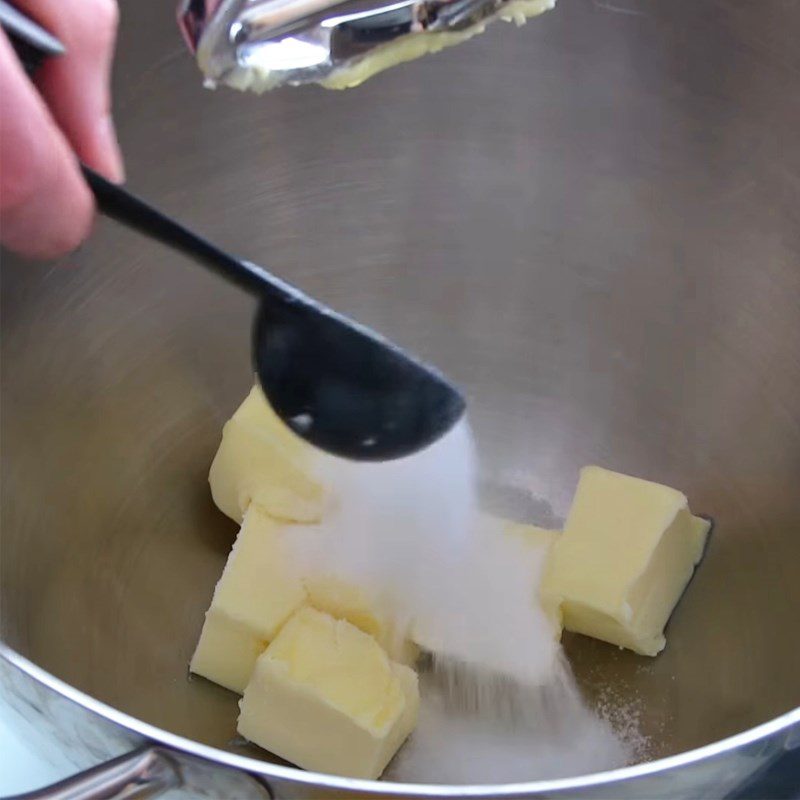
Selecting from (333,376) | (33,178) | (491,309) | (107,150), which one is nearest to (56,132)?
(33,178)

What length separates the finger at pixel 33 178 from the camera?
61cm

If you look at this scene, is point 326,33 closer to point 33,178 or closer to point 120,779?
point 33,178

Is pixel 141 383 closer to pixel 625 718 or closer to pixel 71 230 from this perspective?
pixel 71 230

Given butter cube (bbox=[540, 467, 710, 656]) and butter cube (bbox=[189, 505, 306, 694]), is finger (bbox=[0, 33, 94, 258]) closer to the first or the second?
butter cube (bbox=[189, 505, 306, 694])

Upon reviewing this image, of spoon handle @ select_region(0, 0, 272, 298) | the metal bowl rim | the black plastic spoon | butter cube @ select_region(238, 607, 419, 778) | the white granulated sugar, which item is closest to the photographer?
the metal bowl rim

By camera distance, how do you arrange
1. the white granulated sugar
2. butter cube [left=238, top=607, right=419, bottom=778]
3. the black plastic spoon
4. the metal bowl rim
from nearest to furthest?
the metal bowl rim < the black plastic spoon < butter cube [left=238, top=607, right=419, bottom=778] < the white granulated sugar

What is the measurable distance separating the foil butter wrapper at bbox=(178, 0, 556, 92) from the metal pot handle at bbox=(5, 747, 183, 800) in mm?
607

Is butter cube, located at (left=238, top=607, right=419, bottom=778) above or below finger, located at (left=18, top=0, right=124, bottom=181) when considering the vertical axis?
below

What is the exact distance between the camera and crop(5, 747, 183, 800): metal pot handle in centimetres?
59

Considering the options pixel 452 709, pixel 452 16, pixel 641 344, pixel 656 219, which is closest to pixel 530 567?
pixel 452 709

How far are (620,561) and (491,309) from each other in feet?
1.22

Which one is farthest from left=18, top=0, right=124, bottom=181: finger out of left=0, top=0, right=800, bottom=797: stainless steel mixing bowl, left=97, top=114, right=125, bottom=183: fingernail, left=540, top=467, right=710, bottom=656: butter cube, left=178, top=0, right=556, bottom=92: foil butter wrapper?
left=540, top=467, right=710, bottom=656: butter cube

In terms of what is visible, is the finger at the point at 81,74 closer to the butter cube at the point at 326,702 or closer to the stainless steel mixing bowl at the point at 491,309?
the stainless steel mixing bowl at the point at 491,309

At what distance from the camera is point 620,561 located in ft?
3.35
